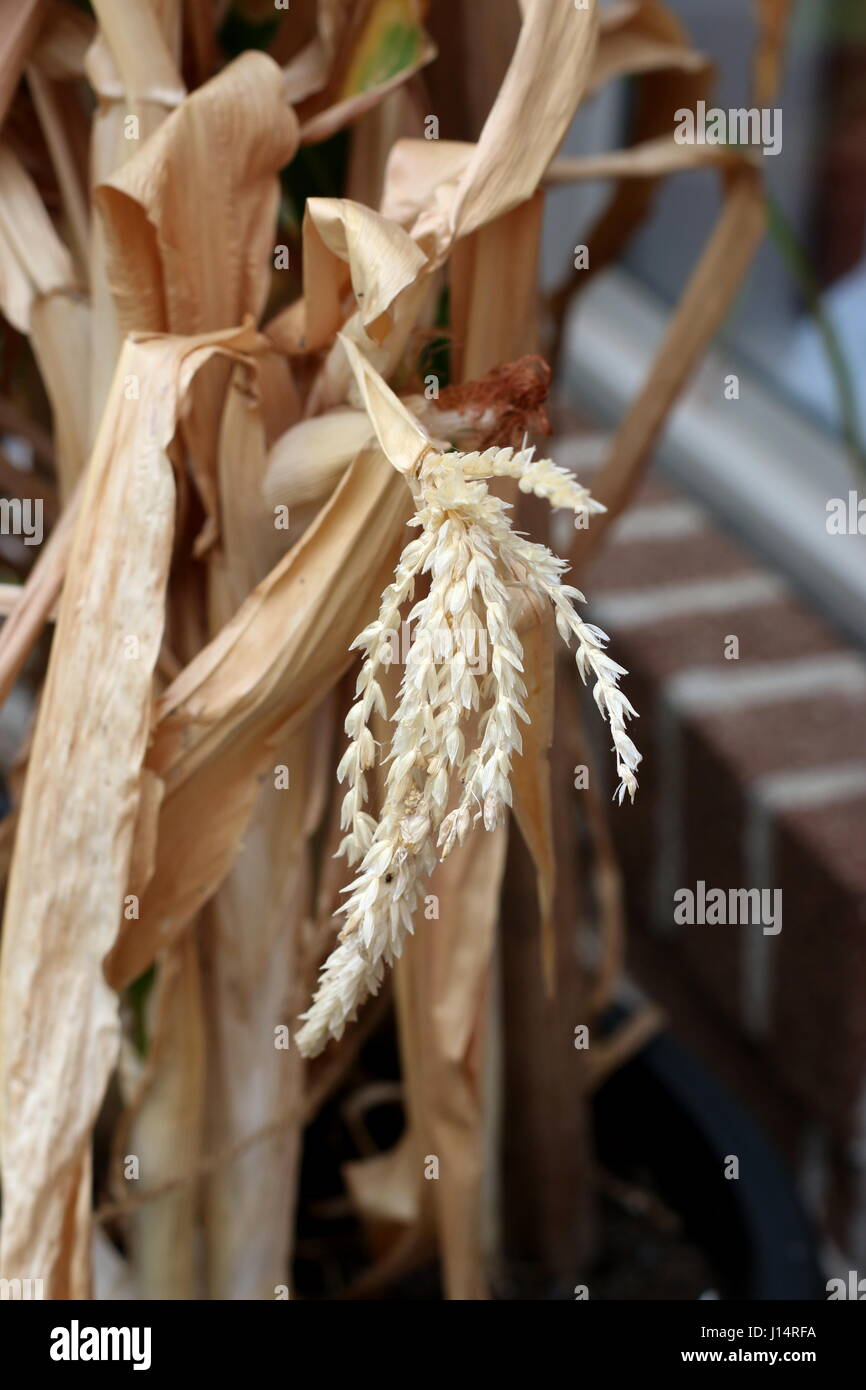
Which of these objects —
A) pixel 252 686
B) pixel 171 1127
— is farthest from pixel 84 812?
pixel 171 1127

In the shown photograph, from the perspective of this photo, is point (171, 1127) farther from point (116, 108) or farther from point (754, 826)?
point (754, 826)

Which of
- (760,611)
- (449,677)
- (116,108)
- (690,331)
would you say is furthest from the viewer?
(760,611)

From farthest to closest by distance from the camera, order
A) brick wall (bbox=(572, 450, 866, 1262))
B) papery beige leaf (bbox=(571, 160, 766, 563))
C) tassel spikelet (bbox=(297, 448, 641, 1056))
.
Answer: brick wall (bbox=(572, 450, 866, 1262))
papery beige leaf (bbox=(571, 160, 766, 563))
tassel spikelet (bbox=(297, 448, 641, 1056))

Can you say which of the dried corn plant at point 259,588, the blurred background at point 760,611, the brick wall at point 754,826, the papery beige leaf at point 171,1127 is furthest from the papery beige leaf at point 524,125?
the brick wall at point 754,826

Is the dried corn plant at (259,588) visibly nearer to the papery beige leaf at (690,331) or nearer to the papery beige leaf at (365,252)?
the papery beige leaf at (365,252)

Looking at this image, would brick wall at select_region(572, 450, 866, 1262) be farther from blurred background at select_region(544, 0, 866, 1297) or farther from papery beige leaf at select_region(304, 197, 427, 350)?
papery beige leaf at select_region(304, 197, 427, 350)

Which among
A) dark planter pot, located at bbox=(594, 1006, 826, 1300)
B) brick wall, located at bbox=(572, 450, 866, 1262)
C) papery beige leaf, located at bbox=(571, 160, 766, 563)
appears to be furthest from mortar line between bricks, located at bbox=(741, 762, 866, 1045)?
papery beige leaf, located at bbox=(571, 160, 766, 563)
